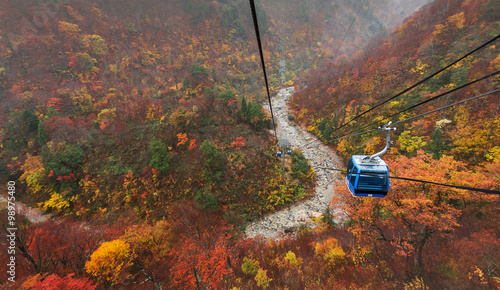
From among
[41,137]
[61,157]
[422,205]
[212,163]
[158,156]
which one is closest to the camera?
[422,205]

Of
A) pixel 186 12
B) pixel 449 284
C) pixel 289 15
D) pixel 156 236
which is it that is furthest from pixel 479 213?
pixel 289 15

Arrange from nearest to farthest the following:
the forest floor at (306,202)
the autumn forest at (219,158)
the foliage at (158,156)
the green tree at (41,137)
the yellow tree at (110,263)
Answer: the autumn forest at (219,158)
the yellow tree at (110,263)
the forest floor at (306,202)
the foliage at (158,156)
the green tree at (41,137)

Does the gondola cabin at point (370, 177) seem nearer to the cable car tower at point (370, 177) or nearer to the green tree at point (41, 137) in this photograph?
the cable car tower at point (370, 177)

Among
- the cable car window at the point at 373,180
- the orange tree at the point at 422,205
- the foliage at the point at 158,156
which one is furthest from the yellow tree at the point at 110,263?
the orange tree at the point at 422,205

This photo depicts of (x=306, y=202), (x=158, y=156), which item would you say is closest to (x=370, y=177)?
(x=306, y=202)

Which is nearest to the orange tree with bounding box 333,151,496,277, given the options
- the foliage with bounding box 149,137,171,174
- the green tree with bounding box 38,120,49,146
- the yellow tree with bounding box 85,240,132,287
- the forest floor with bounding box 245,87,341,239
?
the forest floor with bounding box 245,87,341,239

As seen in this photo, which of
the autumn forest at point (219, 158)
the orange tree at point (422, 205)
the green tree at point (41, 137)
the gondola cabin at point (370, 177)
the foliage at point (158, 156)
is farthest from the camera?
the green tree at point (41, 137)

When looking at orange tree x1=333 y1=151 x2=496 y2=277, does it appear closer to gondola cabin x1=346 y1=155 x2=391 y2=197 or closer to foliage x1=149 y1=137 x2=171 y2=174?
gondola cabin x1=346 y1=155 x2=391 y2=197

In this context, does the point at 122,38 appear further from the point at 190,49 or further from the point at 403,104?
the point at 403,104

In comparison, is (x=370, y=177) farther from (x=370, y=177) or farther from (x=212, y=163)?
(x=212, y=163)
